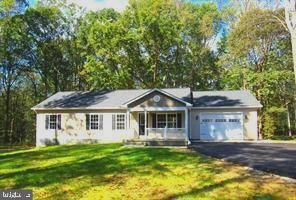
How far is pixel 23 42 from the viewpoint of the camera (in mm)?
39906

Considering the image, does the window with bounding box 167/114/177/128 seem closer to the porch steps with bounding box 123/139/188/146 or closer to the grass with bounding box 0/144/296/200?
the porch steps with bounding box 123/139/188/146

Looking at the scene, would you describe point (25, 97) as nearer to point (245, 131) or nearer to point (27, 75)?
point (27, 75)

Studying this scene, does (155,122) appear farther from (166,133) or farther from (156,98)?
(156,98)

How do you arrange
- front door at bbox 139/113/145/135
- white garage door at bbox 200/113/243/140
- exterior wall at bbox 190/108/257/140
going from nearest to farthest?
exterior wall at bbox 190/108/257/140 < white garage door at bbox 200/113/243/140 < front door at bbox 139/113/145/135

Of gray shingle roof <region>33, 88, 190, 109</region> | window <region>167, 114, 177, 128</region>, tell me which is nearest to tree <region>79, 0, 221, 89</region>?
gray shingle roof <region>33, 88, 190, 109</region>

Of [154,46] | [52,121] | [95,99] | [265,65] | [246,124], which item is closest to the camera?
[246,124]

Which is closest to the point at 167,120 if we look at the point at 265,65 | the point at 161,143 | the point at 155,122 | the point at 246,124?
the point at 155,122

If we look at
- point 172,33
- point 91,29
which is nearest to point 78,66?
point 91,29

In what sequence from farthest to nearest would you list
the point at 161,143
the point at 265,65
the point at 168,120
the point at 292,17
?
the point at 265,65
the point at 168,120
the point at 161,143
the point at 292,17

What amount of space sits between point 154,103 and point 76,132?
7.15m

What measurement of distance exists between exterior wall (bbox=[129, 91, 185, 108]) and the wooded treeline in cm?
1197

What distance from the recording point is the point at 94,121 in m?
27.9

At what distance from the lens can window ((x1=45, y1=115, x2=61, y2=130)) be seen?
93.4 ft

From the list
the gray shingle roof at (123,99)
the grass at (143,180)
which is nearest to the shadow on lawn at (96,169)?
the grass at (143,180)
